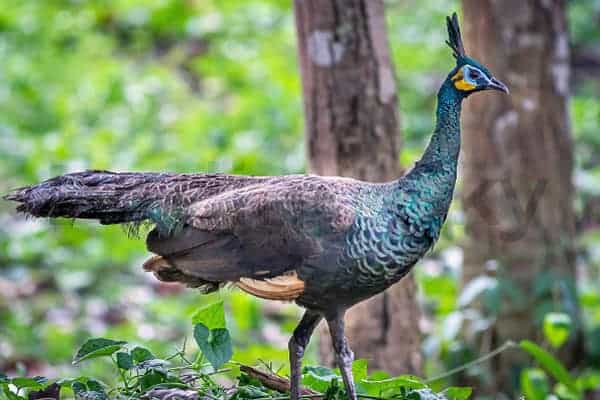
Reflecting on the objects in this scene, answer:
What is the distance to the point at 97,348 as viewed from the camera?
149 inches

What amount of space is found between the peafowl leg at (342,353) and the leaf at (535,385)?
2.21 m

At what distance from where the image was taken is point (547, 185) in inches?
275

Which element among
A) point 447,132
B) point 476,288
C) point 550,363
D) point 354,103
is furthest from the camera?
point 476,288

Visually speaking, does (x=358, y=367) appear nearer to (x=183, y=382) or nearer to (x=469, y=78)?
(x=183, y=382)

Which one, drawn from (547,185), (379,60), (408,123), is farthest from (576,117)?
(379,60)

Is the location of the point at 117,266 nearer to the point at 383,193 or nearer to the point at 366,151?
the point at 366,151

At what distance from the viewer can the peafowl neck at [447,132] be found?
418cm

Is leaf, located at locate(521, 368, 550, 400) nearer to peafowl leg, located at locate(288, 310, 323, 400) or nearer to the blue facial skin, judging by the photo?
peafowl leg, located at locate(288, 310, 323, 400)

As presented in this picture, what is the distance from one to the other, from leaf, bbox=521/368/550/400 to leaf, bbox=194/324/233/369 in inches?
103

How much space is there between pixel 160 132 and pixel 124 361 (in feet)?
20.8

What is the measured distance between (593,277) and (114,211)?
5.08 m

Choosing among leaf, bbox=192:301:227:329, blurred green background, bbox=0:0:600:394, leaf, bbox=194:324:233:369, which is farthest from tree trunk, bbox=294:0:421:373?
leaf, bbox=194:324:233:369

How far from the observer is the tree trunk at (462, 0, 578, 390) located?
693cm

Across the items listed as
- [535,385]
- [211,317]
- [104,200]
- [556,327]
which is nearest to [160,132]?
[556,327]
